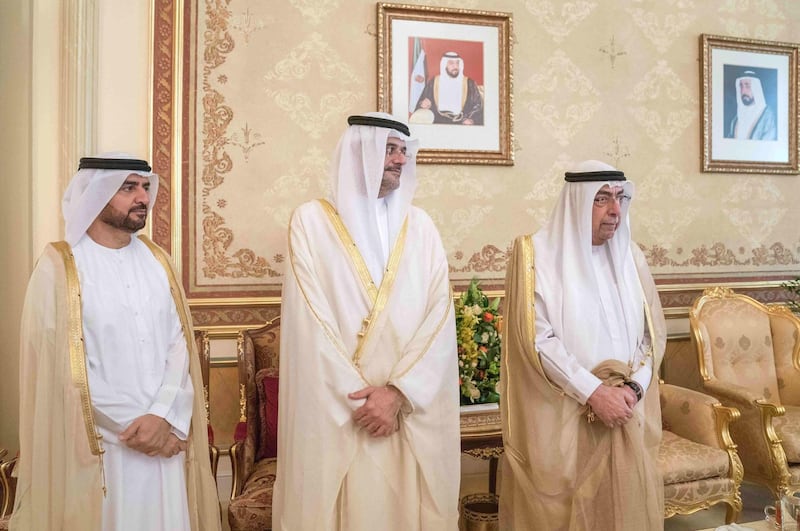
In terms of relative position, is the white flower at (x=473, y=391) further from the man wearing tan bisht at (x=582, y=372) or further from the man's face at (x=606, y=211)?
the man's face at (x=606, y=211)

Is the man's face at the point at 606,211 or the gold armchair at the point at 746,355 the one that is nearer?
the man's face at the point at 606,211

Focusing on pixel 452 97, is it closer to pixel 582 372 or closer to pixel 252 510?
pixel 582 372

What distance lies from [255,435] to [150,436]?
106cm

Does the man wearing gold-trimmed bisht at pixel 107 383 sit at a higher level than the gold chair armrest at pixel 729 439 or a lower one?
higher

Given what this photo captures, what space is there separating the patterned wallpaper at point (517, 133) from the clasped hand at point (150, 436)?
5.34ft

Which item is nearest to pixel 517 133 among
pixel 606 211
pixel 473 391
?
pixel 606 211

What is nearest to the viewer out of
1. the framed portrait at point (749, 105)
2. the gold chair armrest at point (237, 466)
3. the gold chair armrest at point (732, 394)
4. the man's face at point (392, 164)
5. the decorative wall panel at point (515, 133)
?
the man's face at point (392, 164)

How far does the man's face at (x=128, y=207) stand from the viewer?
216 centimetres

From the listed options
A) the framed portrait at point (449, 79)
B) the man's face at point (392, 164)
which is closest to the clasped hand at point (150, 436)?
the man's face at point (392, 164)

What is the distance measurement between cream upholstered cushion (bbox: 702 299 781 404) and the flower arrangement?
1452mm

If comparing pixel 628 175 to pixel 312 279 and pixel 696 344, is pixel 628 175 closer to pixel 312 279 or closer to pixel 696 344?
pixel 696 344

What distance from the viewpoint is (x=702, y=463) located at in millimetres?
2990

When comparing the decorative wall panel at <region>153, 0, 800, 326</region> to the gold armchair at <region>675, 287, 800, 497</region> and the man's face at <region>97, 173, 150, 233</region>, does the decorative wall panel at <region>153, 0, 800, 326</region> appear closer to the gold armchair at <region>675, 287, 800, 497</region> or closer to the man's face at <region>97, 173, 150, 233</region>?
the gold armchair at <region>675, 287, 800, 497</region>

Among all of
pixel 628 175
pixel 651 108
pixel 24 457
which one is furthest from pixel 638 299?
pixel 24 457
